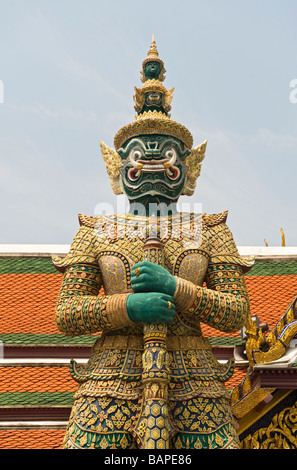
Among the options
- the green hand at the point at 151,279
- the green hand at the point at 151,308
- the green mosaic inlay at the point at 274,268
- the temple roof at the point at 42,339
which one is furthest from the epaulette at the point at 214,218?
the green mosaic inlay at the point at 274,268

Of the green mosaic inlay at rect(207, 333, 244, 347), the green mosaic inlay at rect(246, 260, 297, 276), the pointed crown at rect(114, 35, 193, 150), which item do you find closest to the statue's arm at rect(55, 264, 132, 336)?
the pointed crown at rect(114, 35, 193, 150)

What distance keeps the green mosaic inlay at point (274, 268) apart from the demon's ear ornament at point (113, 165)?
380 centimetres

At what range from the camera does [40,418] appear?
22.3 ft

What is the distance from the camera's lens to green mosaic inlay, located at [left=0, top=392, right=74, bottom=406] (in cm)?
681

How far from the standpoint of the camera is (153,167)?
5301mm

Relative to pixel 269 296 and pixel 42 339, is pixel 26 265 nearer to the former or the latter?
pixel 42 339

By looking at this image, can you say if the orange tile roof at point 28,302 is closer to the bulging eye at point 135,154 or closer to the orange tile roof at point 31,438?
the orange tile roof at point 31,438

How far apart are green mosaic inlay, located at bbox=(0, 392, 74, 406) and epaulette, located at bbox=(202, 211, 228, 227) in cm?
273

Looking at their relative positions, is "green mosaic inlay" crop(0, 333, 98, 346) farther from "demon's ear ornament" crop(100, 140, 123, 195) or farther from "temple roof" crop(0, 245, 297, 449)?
"demon's ear ornament" crop(100, 140, 123, 195)

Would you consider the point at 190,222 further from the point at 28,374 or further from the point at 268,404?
the point at 28,374

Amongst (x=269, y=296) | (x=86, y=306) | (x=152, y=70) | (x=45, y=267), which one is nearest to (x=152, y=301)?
(x=86, y=306)

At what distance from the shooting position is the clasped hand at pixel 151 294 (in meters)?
4.61
